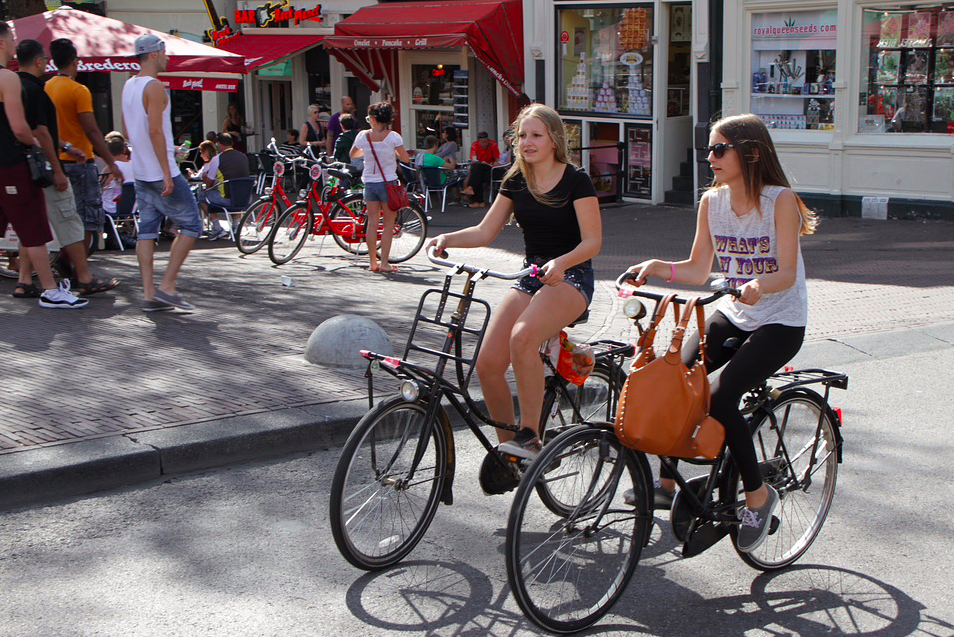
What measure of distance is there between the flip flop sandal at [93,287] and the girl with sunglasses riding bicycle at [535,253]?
5.28m

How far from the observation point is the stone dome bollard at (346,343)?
278 inches

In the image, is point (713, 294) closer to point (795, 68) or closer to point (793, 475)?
point (793, 475)

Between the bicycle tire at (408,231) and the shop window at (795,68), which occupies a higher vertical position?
the shop window at (795,68)

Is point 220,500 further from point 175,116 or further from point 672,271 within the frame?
point 175,116

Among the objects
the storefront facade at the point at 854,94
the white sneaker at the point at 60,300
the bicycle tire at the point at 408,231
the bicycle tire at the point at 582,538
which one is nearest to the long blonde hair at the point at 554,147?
the bicycle tire at the point at 582,538

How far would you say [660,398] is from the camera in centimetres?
374

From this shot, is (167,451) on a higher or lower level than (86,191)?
lower

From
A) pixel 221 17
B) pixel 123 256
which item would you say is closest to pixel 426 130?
pixel 221 17

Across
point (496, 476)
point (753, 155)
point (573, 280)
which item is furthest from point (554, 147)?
point (496, 476)

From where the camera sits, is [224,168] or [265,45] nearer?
[224,168]

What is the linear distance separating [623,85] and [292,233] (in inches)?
308

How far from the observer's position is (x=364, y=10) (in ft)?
68.9

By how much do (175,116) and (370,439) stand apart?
2350 cm

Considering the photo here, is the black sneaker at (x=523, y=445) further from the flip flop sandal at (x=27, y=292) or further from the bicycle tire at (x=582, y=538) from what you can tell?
the flip flop sandal at (x=27, y=292)
